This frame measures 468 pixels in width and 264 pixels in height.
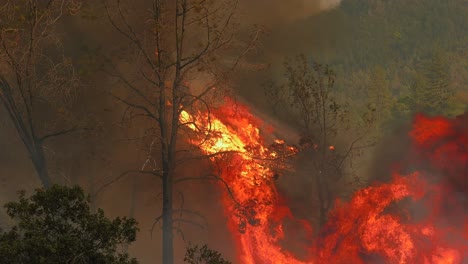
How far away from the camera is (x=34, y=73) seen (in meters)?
20.2

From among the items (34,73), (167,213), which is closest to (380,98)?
(167,213)

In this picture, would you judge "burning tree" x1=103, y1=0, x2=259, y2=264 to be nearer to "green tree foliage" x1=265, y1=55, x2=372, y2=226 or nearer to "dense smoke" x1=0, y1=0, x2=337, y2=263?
"dense smoke" x1=0, y1=0, x2=337, y2=263

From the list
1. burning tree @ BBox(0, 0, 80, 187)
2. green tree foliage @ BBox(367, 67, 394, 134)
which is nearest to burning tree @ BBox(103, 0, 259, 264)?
burning tree @ BBox(0, 0, 80, 187)

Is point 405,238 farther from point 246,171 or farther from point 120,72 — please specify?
point 120,72

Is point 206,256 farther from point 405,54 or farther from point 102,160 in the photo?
point 405,54

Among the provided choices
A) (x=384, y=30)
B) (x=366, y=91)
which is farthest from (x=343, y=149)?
(x=384, y=30)

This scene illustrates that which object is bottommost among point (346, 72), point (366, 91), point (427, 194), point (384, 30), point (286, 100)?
point (427, 194)

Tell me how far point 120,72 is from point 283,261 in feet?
31.0

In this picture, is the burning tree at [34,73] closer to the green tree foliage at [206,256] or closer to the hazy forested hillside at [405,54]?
the green tree foliage at [206,256]

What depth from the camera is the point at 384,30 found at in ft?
312

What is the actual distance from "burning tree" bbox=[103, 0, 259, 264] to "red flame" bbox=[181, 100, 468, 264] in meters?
1.61

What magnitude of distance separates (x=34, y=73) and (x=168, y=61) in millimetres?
4628

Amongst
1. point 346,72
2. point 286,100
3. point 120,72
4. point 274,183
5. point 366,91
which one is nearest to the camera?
point 120,72

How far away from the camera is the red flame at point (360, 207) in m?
23.0
